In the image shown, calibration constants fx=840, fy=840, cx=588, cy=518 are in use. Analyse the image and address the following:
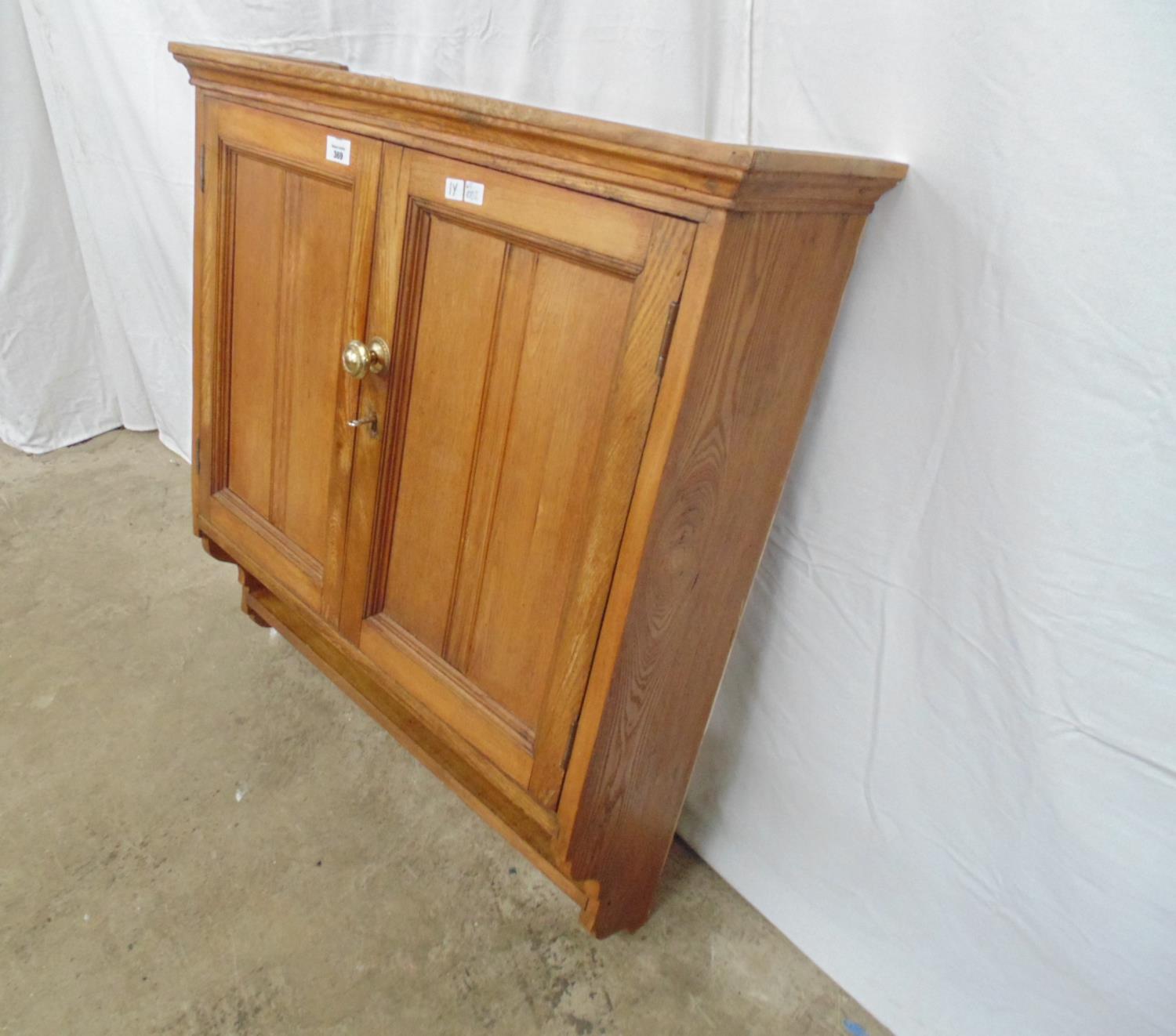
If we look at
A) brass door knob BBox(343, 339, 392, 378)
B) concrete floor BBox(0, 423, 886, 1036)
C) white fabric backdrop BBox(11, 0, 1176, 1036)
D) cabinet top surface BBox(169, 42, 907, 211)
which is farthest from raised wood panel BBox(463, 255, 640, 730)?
concrete floor BBox(0, 423, 886, 1036)

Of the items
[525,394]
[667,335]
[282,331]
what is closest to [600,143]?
[667,335]

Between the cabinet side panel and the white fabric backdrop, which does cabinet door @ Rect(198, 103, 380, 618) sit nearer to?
the white fabric backdrop

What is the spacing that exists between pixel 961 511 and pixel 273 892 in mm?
1234

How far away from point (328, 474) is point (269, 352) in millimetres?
258

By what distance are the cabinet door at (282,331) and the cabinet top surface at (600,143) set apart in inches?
2.4

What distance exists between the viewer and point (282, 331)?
55.7 inches

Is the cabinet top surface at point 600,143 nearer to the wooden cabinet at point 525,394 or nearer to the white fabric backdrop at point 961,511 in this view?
the wooden cabinet at point 525,394

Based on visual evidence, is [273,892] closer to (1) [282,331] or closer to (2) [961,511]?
(1) [282,331]

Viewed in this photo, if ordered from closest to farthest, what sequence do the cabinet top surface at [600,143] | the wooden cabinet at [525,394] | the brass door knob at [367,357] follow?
the cabinet top surface at [600,143] < the wooden cabinet at [525,394] < the brass door knob at [367,357]

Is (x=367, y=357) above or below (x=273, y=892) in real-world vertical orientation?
above

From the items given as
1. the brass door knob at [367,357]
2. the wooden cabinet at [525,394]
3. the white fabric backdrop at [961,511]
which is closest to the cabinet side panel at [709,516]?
the wooden cabinet at [525,394]

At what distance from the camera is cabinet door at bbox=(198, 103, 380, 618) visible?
1237 mm

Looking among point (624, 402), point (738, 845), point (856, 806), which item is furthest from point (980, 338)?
point (738, 845)

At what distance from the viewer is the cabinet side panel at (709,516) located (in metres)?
0.89
